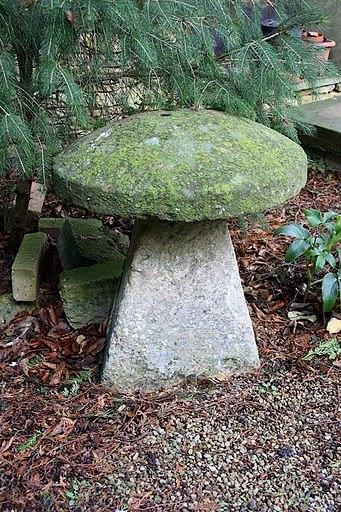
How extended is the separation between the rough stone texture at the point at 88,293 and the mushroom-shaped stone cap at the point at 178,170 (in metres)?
0.56

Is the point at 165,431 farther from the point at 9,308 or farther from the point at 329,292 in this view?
the point at 9,308

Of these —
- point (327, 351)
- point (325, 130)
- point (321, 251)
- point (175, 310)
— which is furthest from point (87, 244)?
point (325, 130)

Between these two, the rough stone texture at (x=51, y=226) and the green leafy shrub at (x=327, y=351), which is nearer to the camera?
the green leafy shrub at (x=327, y=351)

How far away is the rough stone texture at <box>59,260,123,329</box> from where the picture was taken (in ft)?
7.87

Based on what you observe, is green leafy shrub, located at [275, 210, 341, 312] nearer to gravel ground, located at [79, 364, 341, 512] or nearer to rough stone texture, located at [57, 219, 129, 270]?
gravel ground, located at [79, 364, 341, 512]

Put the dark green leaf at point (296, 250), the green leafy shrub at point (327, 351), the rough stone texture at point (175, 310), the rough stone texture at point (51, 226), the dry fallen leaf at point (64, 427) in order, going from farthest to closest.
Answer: the rough stone texture at point (51, 226)
the dark green leaf at point (296, 250)
the green leafy shrub at point (327, 351)
the rough stone texture at point (175, 310)
the dry fallen leaf at point (64, 427)

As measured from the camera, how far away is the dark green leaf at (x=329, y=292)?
2.34 meters

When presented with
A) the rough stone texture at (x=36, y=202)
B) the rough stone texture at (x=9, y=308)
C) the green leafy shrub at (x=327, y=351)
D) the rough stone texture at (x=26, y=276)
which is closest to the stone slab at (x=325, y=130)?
the rough stone texture at (x=36, y=202)

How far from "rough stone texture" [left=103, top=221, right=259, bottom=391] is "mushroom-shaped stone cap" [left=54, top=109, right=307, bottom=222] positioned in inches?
10.1

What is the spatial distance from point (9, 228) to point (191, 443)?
153 centimetres

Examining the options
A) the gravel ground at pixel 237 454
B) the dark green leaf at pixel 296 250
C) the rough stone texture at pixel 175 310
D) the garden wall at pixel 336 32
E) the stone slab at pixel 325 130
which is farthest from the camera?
the garden wall at pixel 336 32

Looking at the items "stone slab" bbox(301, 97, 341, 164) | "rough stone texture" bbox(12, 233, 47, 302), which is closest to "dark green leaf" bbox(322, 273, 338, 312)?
"rough stone texture" bbox(12, 233, 47, 302)

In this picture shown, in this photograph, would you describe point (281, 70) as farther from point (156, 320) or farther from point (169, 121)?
point (156, 320)

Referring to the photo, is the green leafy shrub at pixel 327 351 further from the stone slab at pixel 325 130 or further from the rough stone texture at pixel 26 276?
the stone slab at pixel 325 130
